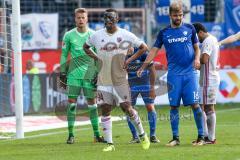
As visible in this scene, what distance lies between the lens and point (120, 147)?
1402 centimetres

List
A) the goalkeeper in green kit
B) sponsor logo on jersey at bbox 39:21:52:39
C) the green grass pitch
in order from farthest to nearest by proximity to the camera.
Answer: sponsor logo on jersey at bbox 39:21:52:39 < the goalkeeper in green kit < the green grass pitch

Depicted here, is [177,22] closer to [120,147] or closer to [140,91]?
[140,91]

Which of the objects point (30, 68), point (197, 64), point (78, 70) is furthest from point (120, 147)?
point (30, 68)

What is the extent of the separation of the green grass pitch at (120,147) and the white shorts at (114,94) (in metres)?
0.79

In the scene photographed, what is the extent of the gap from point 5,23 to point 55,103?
674cm

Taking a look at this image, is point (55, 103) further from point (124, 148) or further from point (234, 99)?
point (124, 148)

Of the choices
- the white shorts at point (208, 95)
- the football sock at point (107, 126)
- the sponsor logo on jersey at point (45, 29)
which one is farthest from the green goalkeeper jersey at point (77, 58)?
the sponsor logo on jersey at point (45, 29)

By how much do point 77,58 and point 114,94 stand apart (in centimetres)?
211

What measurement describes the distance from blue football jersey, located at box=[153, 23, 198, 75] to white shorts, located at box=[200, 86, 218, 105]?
57cm

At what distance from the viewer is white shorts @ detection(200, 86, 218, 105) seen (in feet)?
47.0

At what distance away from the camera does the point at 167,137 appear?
627 inches

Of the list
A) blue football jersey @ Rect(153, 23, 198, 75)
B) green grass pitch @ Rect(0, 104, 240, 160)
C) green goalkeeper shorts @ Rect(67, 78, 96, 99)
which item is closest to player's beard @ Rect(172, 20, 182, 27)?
blue football jersey @ Rect(153, 23, 198, 75)

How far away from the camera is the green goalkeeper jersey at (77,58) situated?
50.8 ft

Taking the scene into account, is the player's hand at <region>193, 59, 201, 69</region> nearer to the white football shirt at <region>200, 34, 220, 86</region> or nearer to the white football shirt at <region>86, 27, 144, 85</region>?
the white football shirt at <region>200, 34, 220, 86</region>
